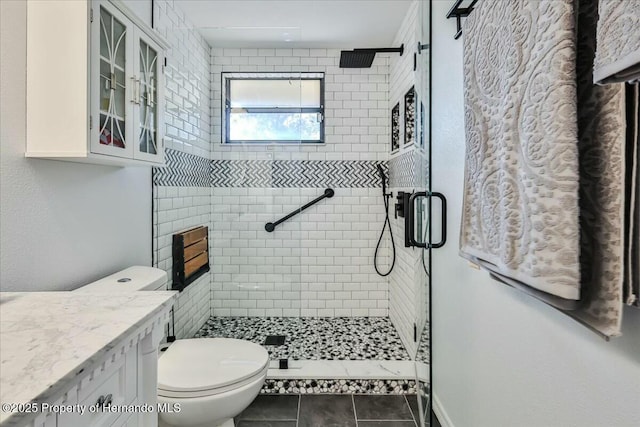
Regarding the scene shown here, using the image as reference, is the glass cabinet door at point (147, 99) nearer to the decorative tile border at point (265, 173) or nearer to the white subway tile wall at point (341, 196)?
the decorative tile border at point (265, 173)

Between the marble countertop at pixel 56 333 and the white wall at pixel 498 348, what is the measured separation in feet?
3.35

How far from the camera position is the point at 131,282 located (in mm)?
1437

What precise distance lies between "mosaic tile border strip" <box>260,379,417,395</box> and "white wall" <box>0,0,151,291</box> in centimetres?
121

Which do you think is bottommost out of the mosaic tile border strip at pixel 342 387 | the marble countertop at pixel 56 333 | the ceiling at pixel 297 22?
the mosaic tile border strip at pixel 342 387

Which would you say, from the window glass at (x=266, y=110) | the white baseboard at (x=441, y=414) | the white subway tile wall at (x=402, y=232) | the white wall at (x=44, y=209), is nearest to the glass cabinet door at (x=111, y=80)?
the white wall at (x=44, y=209)

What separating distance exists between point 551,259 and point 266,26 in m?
2.80

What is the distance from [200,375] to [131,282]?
514 mm

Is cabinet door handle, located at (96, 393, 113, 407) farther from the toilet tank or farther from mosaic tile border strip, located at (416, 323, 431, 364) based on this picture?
mosaic tile border strip, located at (416, 323, 431, 364)

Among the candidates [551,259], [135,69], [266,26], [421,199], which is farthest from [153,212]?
[551,259]

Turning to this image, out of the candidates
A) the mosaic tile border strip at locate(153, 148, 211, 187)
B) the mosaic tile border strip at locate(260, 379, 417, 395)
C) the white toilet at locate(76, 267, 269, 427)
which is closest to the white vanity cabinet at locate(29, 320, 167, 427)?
the white toilet at locate(76, 267, 269, 427)

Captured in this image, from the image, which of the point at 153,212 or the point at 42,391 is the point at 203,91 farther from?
the point at 42,391

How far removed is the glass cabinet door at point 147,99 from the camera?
1431mm

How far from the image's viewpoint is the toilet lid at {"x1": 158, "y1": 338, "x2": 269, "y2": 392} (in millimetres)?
1387

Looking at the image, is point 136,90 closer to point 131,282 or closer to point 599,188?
point 131,282
